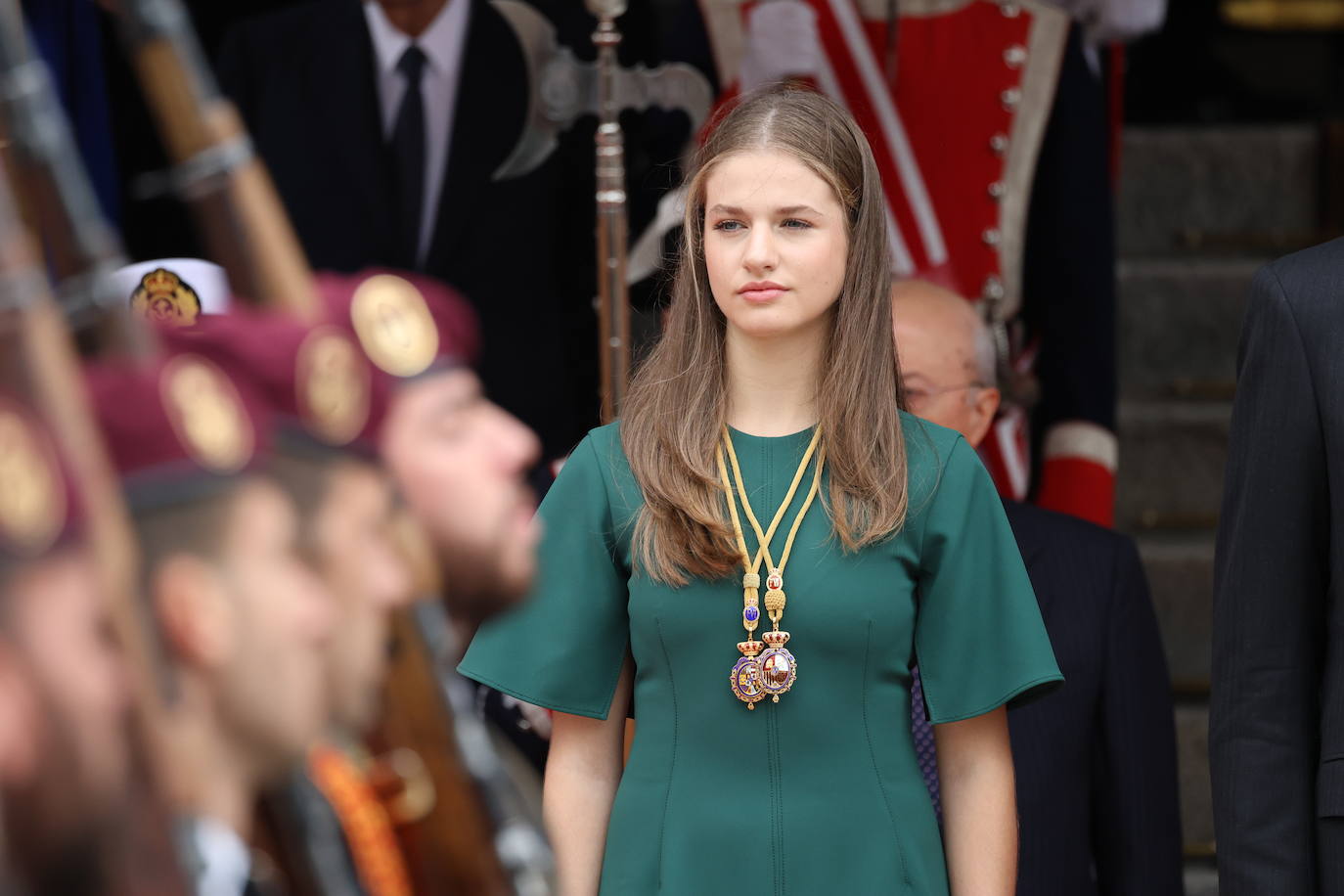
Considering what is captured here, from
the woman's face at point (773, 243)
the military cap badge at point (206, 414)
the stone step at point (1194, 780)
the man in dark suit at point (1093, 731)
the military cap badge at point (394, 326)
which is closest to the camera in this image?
the military cap badge at point (206, 414)

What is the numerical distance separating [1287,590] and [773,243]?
64 cm

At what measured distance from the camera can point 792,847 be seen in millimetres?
1809

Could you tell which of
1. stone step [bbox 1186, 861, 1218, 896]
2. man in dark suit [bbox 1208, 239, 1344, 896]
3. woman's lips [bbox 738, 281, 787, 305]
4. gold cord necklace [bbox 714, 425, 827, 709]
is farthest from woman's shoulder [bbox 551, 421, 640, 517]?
stone step [bbox 1186, 861, 1218, 896]

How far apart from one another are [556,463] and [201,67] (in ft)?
4.74

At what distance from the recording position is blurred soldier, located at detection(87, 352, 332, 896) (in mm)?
1064

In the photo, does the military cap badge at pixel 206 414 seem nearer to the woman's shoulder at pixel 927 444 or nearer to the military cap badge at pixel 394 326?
the military cap badge at pixel 394 326

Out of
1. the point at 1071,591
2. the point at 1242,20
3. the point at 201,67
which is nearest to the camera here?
the point at 201,67

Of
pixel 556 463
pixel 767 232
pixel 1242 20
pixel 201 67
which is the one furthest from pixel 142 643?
pixel 1242 20

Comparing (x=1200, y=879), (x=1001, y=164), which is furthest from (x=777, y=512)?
(x=1200, y=879)

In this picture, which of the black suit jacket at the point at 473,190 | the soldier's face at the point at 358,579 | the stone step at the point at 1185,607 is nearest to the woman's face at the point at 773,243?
the black suit jacket at the point at 473,190

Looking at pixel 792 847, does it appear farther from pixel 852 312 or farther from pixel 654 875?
pixel 852 312

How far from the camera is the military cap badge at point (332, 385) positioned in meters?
1.15

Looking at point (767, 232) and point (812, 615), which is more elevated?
point (767, 232)

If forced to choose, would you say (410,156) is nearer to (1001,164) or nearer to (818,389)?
(818,389)
